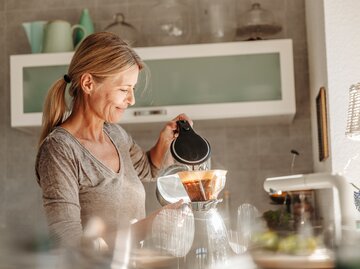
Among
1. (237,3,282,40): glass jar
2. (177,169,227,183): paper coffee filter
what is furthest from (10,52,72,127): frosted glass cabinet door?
(177,169,227,183): paper coffee filter

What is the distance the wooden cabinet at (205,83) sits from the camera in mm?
3061

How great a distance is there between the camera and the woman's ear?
66.4 inches

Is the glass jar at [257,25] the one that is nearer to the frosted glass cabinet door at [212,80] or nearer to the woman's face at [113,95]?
the frosted glass cabinet door at [212,80]

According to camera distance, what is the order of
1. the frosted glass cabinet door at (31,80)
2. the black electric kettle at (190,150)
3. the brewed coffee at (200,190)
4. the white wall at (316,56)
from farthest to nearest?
1. the frosted glass cabinet door at (31,80)
2. the white wall at (316,56)
3. the black electric kettle at (190,150)
4. the brewed coffee at (200,190)

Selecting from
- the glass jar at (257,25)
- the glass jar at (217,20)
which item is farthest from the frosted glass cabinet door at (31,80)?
the glass jar at (257,25)

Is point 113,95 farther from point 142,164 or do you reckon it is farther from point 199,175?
point 199,175

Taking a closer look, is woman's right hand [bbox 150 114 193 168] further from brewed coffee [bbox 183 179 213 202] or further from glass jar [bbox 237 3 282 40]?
glass jar [bbox 237 3 282 40]

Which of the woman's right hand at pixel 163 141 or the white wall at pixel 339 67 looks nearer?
the woman's right hand at pixel 163 141

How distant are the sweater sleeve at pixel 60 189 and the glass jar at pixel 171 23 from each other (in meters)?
1.80

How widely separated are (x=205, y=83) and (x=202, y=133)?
1.30 feet

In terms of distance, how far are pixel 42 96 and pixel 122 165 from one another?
5.35 feet

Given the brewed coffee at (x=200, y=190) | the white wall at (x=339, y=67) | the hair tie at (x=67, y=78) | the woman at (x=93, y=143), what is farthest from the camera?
the white wall at (x=339, y=67)

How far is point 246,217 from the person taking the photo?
1146mm

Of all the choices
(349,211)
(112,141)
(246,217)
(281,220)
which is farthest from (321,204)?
(349,211)
